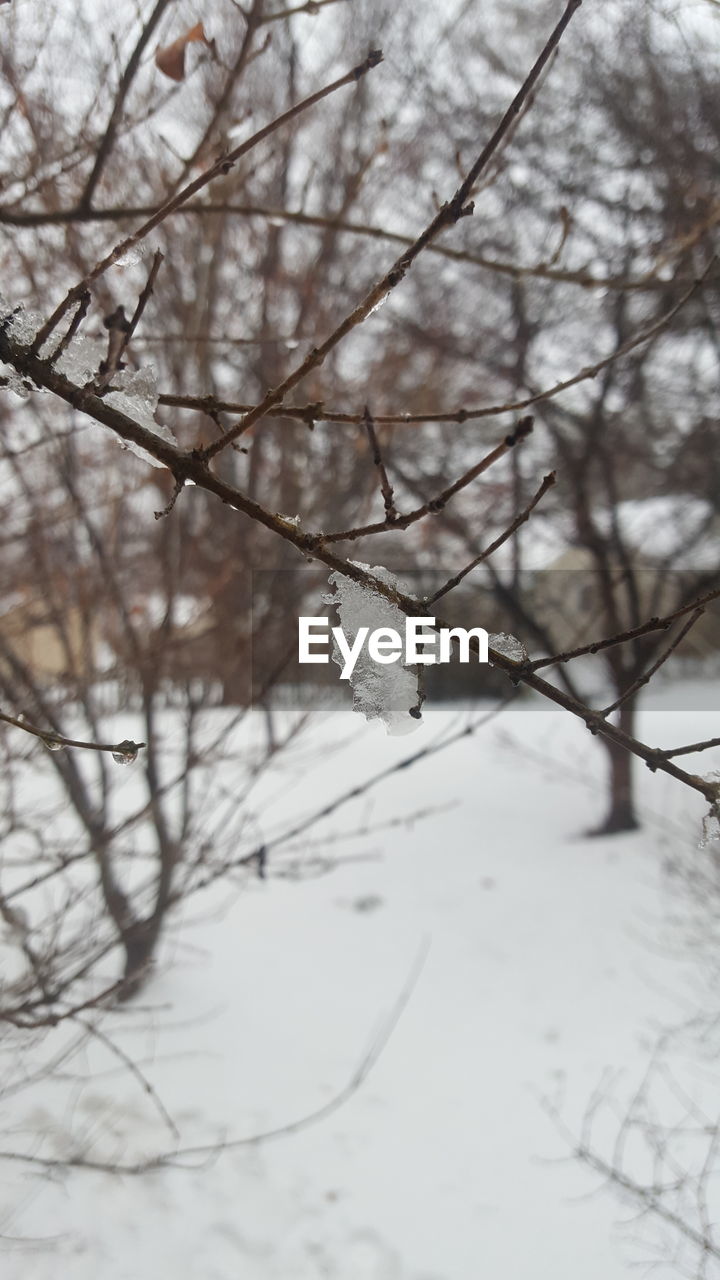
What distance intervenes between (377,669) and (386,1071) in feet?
10.9

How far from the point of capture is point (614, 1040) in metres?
3.85

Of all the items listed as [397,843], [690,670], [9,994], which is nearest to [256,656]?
[9,994]

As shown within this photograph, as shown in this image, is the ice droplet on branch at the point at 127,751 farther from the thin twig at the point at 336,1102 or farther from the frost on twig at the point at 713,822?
the thin twig at the point at 336,1102

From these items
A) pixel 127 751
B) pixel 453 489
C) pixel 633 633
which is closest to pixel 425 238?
pixel 453 489

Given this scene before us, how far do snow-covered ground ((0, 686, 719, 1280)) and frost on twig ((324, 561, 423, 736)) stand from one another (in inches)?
55.8

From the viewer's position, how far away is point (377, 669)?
2.93 feet

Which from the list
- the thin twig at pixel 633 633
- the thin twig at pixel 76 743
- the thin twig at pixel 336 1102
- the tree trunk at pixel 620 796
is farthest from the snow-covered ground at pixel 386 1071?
the thin twig at pixel 633 633

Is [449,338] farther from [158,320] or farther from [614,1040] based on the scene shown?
[614,1040]

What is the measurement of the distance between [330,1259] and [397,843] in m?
4.00

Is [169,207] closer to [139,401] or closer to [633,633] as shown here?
[139,401]

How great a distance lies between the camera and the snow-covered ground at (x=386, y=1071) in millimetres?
2697

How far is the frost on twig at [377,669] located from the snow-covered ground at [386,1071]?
142 cm

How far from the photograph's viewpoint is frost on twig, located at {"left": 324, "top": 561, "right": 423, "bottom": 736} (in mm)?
854

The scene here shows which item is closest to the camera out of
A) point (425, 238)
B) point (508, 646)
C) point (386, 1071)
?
point (425, 238)
